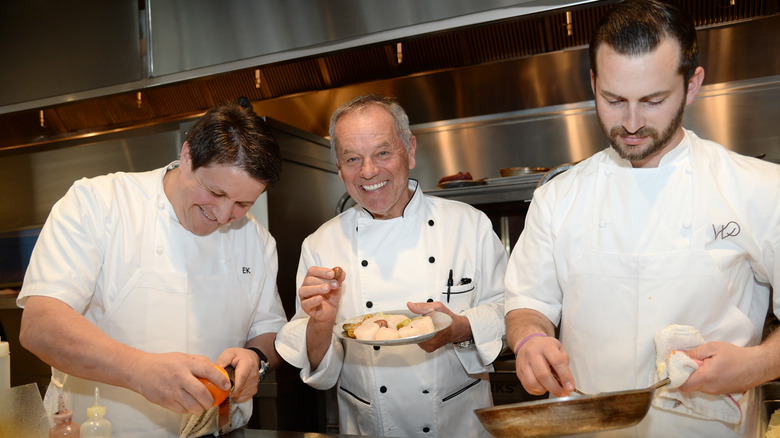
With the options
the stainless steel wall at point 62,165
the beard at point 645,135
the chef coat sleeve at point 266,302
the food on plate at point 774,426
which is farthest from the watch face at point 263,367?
the stainless steel wall at point 62,165

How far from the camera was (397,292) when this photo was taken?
2271mm

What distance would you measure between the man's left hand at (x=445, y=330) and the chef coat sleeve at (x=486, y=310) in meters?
0.03

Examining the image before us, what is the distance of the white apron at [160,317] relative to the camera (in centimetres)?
188

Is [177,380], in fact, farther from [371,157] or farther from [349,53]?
[349,53]

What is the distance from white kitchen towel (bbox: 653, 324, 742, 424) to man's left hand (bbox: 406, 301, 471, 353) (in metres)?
0.68

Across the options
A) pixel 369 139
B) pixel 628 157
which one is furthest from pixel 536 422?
pixel 369 139

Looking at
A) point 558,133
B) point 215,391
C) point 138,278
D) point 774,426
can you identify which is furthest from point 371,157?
point 558,133

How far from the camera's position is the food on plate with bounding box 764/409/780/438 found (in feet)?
4.29

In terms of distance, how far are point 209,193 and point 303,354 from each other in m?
0.67

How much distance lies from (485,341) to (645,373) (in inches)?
22.1

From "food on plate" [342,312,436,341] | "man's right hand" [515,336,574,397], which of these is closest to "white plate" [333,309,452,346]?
"food on plate" [342,312,436,341]

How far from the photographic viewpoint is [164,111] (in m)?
4.58

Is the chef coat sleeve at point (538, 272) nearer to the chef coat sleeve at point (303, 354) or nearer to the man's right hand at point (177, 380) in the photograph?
the chef coat sleeve at point (303, 354)

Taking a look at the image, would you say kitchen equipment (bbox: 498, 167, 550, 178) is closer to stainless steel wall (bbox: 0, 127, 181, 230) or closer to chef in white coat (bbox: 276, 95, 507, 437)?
chef in white coat (bbox: 276, 95, 507, 437)
